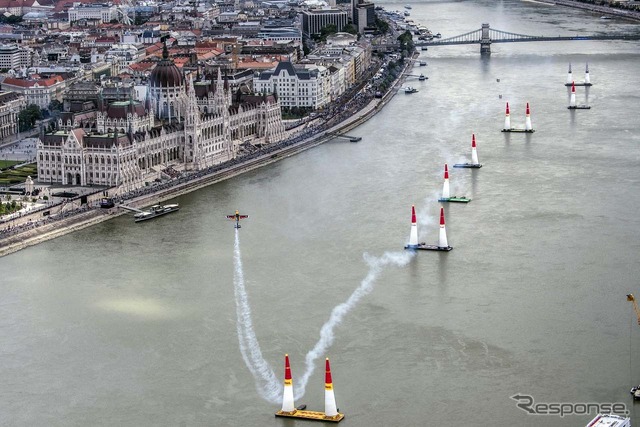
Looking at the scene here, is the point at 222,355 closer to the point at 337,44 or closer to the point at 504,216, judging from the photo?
the point at 504,216

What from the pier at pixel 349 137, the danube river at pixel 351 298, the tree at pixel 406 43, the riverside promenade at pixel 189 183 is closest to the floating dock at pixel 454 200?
the danube river at pixel 351 298

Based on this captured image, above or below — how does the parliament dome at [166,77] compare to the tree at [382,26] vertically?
above

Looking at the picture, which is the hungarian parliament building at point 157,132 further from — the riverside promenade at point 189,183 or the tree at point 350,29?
the tree at point 350,29

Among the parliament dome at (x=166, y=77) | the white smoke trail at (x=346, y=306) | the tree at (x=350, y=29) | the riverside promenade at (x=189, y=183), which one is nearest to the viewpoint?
the white smoke trail at (x=346, y=306)

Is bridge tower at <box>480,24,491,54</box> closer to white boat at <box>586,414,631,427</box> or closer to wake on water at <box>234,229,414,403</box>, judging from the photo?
wake on water at <box>234,229,414,403</box>

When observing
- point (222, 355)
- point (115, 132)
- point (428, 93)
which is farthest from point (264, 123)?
point (222, 355)

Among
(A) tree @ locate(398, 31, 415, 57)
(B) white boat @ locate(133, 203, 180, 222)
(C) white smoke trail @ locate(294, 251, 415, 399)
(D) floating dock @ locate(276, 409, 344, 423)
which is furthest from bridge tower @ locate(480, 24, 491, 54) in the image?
(D) floating dock @ locate(276, 409, 344, 423)
